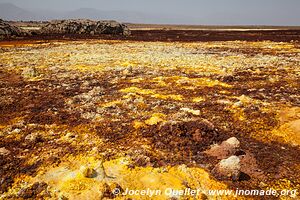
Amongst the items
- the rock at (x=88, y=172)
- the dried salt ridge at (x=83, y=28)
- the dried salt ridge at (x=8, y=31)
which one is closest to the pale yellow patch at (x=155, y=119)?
the rock at (x=88, y=172)

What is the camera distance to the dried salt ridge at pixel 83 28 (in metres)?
49.8

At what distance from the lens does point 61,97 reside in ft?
32.0

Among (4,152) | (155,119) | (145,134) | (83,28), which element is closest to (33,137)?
(4,152)

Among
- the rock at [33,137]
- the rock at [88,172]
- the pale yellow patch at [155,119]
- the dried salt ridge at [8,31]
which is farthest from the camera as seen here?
the dried salt ridge at [8,31]

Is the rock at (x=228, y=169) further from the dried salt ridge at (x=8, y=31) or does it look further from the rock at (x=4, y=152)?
the dried salt ridge at (x=8, y=31)

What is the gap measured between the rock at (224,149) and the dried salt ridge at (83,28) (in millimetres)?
46726

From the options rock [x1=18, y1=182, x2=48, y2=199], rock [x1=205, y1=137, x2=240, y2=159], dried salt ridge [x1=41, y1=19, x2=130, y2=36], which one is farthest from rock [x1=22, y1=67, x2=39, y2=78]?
dried salt ridge [x1=41, y1=19, x2=130, y2=36]

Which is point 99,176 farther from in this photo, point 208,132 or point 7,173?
point 208,132

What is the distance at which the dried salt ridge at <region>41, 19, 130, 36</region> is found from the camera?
4978cm

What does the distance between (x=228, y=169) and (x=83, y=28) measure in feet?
161

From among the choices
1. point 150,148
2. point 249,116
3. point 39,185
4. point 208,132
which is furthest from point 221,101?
point 39,185

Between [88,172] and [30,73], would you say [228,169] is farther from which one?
[30,73]

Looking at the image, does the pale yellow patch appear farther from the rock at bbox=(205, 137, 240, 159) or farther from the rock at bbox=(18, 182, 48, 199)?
the rock at bbox=(18, 182, 48, 199)

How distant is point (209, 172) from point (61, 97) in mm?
6079
